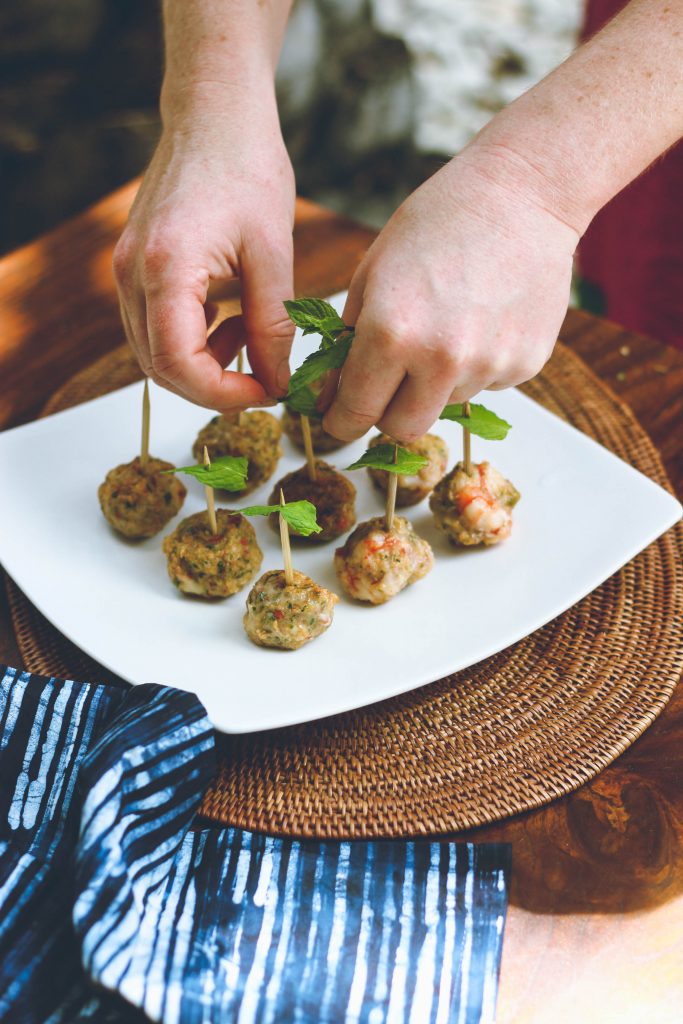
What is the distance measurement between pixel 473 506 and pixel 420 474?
154 mm

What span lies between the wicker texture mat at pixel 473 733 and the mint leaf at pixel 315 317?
0.53 meters

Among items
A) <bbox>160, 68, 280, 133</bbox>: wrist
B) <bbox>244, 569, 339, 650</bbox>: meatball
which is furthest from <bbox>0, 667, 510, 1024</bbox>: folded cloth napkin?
<bbox>160, 68, 280, 133</bbox>: wrist

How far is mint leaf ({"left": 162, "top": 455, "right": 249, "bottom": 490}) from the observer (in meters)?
1.34

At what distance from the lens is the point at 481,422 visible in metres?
1.44

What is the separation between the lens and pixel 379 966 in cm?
106

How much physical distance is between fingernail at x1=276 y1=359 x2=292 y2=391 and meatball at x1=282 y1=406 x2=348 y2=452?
20cm

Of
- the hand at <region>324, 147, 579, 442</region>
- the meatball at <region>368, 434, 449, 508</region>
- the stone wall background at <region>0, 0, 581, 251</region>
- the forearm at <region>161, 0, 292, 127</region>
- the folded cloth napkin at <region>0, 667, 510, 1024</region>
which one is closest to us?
the folded cloth napkin at <region>0, 667, 510, 1024</region>

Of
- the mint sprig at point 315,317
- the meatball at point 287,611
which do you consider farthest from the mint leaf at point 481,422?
the meatball at point 287,611

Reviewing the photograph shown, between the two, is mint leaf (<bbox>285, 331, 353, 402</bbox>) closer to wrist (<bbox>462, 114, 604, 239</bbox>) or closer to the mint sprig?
the mint sprig

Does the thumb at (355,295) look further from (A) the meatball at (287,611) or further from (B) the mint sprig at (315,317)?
(A) the meatball at (287,611)

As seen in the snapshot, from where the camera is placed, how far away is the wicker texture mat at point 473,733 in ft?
3.94

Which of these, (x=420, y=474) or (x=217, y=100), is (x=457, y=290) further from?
(x=217, y=100)

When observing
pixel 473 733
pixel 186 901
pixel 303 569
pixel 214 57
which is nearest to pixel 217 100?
pixel 214 57

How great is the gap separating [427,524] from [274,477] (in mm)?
295
